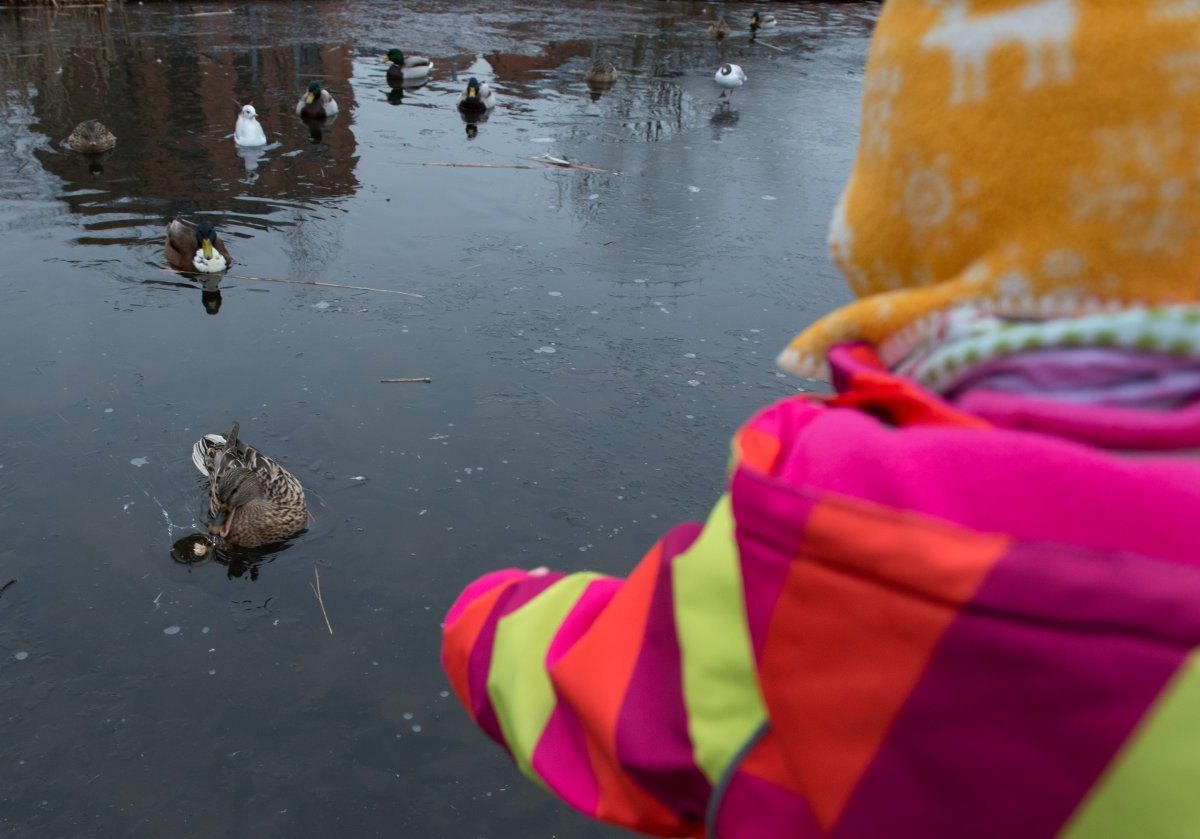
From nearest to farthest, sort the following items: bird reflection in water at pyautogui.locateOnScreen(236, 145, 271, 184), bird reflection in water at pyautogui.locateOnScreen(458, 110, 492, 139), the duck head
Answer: the duck head, bird reflection in water at pyautogui.locateOnScreen(236, 145, 271, 184), bird reflection in water at pyautogui.locateOnScreen(458, 110, 492, 139)

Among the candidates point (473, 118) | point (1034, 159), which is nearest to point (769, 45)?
point (473, 118)

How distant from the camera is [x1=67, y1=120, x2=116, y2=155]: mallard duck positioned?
9438 mm

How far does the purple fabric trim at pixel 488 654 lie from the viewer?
3.94 ft

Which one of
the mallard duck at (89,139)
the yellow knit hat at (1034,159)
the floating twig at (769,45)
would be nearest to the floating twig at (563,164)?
the mallard duck at (89,139)

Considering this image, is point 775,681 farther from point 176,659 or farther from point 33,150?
point 33,150

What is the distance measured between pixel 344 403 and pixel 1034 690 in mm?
4964

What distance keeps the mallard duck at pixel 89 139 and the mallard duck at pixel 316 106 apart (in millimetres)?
2247

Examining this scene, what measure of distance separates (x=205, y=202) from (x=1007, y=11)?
856 centimetres

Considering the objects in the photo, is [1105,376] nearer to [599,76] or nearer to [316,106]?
[316,106]

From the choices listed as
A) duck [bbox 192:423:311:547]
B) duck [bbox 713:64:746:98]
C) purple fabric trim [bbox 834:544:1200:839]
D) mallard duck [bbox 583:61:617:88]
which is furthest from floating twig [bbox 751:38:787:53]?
purple fabric trim [bbox 834:544:1200:839]

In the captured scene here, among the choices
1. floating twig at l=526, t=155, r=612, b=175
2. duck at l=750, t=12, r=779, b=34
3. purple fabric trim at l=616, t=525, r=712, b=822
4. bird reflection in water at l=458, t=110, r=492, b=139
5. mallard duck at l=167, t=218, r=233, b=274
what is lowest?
mallard duck at l=167, t=218, r=233, b=274

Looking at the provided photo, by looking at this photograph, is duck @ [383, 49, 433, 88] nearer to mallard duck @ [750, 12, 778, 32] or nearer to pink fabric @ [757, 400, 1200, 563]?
mallard duck @ [750, 12, 778, 32]

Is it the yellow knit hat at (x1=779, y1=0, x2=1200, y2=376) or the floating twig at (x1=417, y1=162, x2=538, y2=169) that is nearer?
the yellow knit hat at (x1=779, y1=0, x2=1200, y2=376)

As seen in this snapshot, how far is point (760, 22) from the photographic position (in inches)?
785
